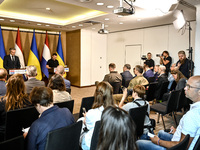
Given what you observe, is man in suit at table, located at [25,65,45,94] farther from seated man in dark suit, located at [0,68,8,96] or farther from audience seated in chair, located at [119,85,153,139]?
audience seated in chair, located at [119,85,153,139]

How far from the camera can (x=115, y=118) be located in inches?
38.5

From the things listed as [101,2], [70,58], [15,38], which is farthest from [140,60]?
[15,38]

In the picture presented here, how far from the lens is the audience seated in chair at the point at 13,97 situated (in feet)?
7.48

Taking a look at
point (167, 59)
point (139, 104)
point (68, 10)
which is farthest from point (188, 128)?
point (167, 59)

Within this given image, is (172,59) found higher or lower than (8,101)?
higher

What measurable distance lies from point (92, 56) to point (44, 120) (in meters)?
8.46

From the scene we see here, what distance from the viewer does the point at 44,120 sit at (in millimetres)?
1533

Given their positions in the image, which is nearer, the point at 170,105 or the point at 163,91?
the point at 170,105

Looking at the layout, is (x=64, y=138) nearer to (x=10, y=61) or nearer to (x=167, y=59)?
(x=10, y=61)

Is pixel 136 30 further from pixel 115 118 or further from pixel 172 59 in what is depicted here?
pixel 115 118

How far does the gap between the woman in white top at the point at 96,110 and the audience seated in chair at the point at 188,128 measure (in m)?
0.56

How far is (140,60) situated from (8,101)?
755cm

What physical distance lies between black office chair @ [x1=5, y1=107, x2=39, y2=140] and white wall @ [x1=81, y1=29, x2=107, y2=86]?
7089 millimetres

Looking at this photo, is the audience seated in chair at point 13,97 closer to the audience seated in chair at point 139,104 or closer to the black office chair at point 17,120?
the black office chair at point 17,120
